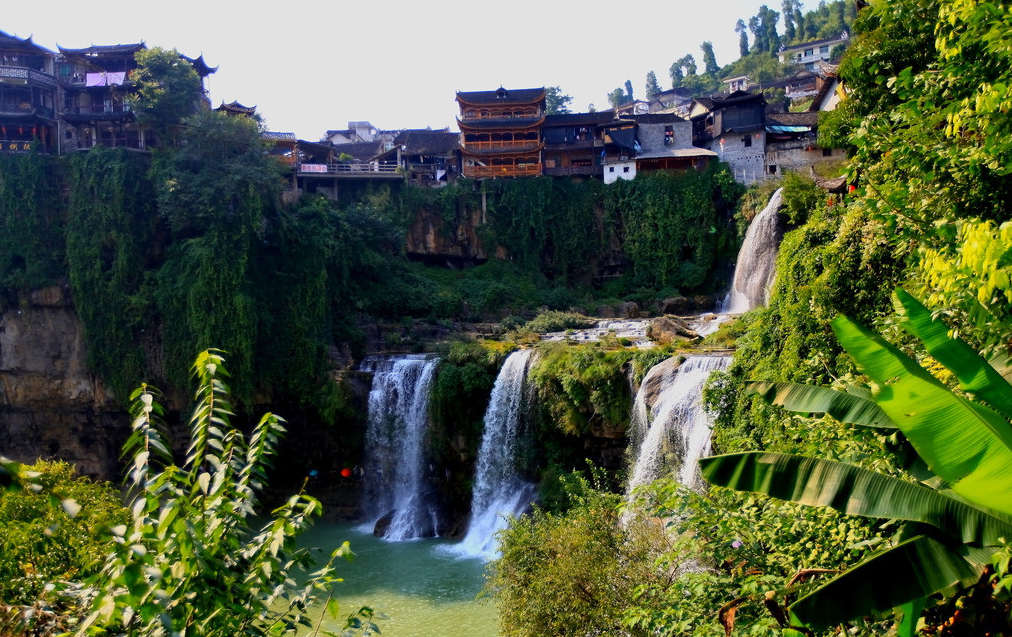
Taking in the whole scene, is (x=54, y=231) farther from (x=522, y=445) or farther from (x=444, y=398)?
(x=522, y=445)

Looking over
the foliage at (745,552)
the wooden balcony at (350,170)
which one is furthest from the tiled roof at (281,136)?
the foliage at (745,552)

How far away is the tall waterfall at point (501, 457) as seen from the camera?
20406 mm

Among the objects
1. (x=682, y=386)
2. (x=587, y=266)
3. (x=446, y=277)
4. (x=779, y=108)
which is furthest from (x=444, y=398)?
(x=779, y=108)

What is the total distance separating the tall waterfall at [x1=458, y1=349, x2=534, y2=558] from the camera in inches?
803

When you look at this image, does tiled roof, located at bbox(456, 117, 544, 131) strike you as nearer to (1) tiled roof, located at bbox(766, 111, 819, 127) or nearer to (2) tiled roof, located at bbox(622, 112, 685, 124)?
(2) tiled roof, located at bbox(622, 112, 685, 124)

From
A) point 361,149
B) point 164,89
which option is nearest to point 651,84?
point 361,149

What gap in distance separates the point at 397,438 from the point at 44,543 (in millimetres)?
16432

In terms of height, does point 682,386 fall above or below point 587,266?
below

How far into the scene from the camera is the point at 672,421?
52.9 feet

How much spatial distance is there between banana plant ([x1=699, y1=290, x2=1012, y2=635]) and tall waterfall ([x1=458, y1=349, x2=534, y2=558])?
1647 centimetres

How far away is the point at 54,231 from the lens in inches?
1036

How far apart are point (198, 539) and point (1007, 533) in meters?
4.08

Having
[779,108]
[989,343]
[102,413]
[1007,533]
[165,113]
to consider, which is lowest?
[102,413]

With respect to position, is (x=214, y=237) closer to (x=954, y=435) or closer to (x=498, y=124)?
(x=498, y=124)
